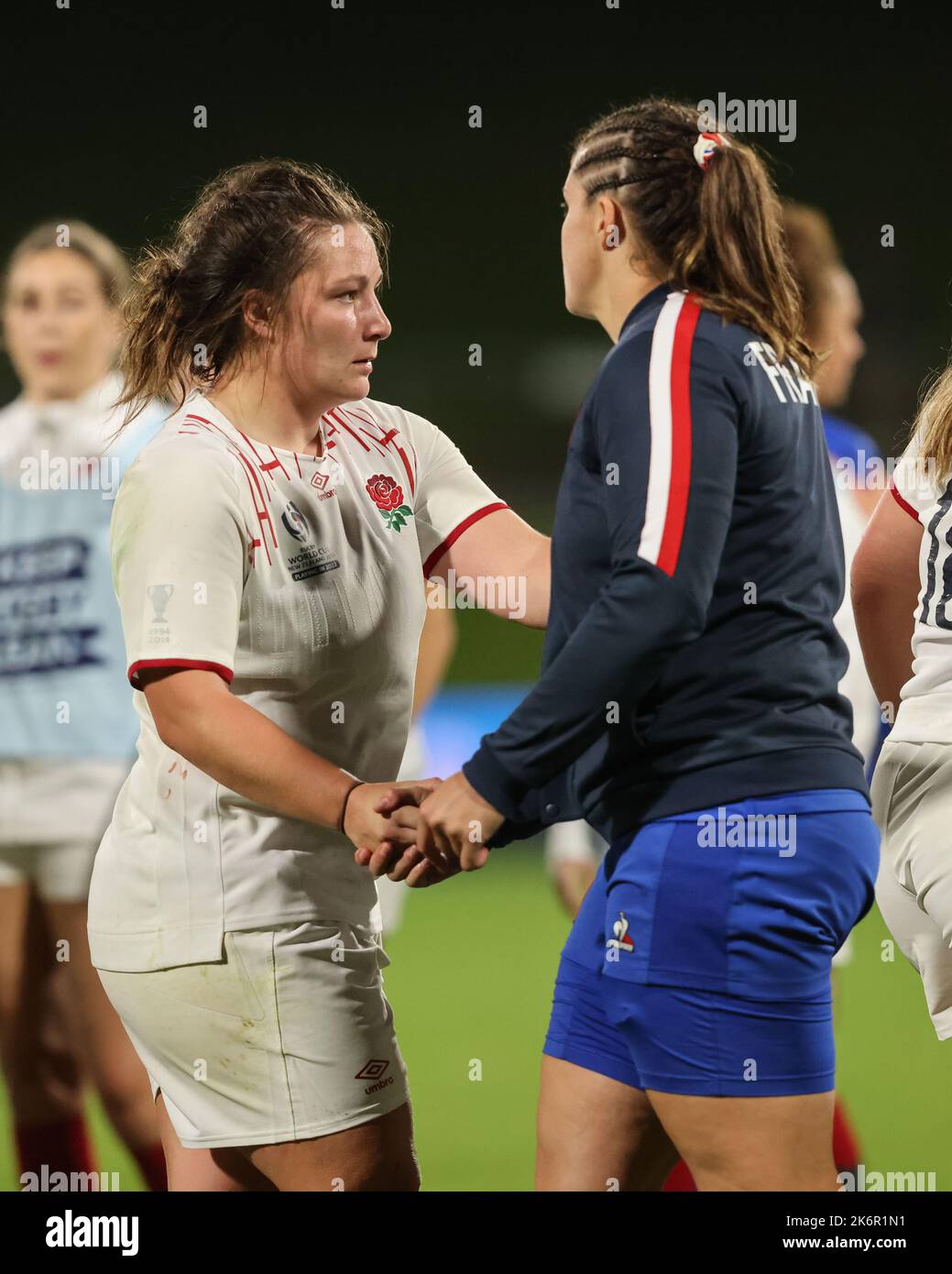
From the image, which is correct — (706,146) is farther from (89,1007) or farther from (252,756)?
(89,1007)

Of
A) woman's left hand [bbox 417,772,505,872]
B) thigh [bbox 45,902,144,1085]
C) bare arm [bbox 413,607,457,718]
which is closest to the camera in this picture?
woman's left hand [bbox 417,772,505,872]

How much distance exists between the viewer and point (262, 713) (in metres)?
1.69

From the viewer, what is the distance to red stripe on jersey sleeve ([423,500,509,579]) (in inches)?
78.3

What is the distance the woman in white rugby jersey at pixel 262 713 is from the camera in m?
1.64

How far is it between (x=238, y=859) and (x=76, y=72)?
3.11 meters

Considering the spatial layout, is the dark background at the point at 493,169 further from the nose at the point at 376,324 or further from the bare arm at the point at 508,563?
the bare arm at the point at 508,563

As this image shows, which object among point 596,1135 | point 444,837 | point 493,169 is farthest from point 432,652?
point 493,169

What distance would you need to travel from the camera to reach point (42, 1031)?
108 inches

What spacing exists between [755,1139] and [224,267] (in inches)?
46.6

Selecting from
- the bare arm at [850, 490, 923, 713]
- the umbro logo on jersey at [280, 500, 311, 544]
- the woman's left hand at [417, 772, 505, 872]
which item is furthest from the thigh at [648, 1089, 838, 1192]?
the bare arm at [850, 490, 923, 713]

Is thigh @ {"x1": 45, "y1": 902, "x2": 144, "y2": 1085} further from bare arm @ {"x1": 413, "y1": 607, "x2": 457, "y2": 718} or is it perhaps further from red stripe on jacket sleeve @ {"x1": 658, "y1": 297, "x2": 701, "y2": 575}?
red stripe on jacket sleeve @ {"x1": 658, "y1": 297, "x2": 701, "y2": 575}

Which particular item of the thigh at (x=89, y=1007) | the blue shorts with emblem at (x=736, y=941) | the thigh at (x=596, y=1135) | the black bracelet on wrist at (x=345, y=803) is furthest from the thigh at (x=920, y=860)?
the thigh at (x=89, y=1007)

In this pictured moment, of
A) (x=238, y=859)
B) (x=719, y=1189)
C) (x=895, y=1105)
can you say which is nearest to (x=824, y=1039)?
(x=719, y=1189)

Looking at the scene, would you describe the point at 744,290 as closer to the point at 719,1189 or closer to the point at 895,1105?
the point at 719,1189
